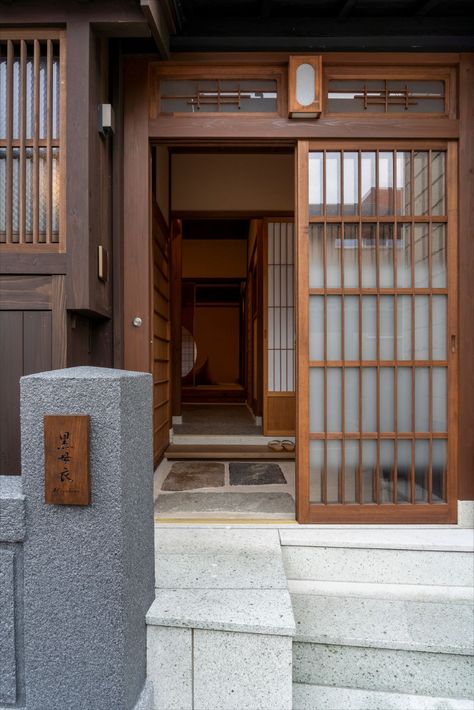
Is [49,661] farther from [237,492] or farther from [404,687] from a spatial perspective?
[237,492]

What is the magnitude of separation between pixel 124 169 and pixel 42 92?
0.57 m

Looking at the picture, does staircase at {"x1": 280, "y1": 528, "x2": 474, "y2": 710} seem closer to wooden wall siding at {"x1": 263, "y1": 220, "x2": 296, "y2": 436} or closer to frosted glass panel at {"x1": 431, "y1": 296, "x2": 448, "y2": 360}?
frosted glass panel at {"x1": 431, "y1": 296, "x2": 448, "y2": 360}

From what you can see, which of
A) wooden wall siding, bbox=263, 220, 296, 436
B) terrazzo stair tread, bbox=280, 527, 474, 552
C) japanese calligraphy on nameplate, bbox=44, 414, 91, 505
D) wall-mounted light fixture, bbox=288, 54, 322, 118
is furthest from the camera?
wooden wall siding, bbox=263, 220, 296, 436

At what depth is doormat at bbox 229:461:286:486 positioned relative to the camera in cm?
325

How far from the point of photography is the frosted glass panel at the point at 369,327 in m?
2.62

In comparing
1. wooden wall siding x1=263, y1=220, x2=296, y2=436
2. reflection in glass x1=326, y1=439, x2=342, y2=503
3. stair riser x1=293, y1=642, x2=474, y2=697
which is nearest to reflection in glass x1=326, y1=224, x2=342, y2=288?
reflection in glass x1=326, y1=439, x2=342, y2=503

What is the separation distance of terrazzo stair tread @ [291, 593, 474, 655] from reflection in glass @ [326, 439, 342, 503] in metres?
0.61

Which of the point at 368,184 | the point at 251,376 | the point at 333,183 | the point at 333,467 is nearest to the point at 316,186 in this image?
the point at 333,183

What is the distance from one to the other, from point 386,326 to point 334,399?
578 millimetres

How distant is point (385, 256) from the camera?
8.56 ft

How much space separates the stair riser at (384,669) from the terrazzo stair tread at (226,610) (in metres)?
0.38

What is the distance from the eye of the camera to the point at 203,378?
1038cm

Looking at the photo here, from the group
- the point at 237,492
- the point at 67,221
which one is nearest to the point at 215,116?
the point at 67,221

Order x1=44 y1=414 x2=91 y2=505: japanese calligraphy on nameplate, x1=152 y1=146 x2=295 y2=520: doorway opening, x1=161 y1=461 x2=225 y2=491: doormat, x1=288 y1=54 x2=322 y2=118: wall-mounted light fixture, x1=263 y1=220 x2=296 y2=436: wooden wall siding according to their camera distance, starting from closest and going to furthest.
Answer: x1=44 y1=414 x2=91 y2=505: japanese calligraphy on nameplate
x1=288 y1=54 x2=322 y2=118: wall-mounted light fixture
x1=152 y1=146 x2=295 y2=520: doorway opening
x1=161 y1=461 x2=225 y2=491: doormat
x1=263 y1=220 x2=296 y2=436: wooden wall siding
